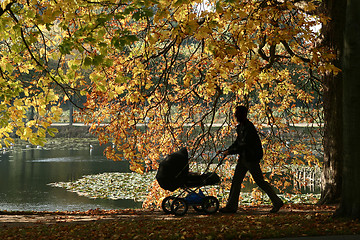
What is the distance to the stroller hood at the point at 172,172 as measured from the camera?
725 cm

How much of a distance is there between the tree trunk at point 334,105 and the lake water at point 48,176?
9.95 meters

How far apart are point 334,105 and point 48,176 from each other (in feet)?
61.2

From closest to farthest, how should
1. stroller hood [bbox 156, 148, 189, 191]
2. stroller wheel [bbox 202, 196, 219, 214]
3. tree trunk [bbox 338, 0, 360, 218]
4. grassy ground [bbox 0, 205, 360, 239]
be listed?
grassy ground [bbox 0, 205, 360, 239] → tree trunk [bbox 338, 0, 360, 218] → stroller hood [bbox 156, 148, 189, 191] → stroller wheel [bbox 202, 196, 219, 214]

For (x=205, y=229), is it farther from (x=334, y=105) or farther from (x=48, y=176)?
(x=48, y=176)

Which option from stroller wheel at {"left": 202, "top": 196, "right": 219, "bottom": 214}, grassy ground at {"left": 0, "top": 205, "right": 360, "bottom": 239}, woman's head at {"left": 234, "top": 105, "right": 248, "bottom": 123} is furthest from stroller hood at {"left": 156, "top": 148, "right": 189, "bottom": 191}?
woman's head at {"left": 234, "top": 105, "right": 248, "bottom": 123}

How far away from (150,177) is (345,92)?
18.1m

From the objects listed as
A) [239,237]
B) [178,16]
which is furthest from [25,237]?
[178,16]

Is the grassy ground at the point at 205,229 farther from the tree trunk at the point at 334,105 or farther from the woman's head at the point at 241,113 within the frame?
the tree trunk at the point at 334,105

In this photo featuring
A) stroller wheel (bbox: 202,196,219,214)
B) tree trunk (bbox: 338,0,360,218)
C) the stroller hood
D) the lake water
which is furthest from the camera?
the lake water

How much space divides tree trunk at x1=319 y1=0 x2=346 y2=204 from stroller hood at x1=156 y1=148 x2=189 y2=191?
3.58m

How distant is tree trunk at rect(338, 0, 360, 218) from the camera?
5887mm

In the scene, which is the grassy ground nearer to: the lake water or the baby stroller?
the baby stroller

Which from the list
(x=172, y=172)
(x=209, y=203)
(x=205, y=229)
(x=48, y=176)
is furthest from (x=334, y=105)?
(x=48, y=176)

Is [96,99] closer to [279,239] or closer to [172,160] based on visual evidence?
[172,160]
